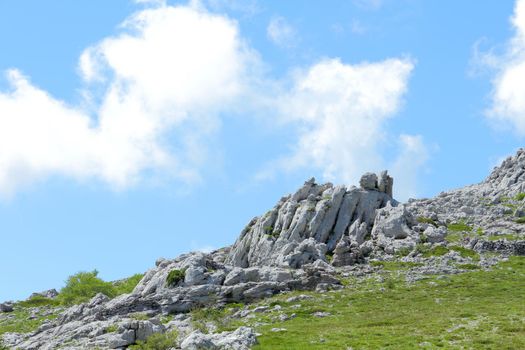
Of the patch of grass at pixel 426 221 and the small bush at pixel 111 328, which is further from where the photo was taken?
the patch of grass at pixel 426 221

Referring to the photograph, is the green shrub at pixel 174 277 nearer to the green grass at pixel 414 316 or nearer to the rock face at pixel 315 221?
the green grass at pixel 414 316

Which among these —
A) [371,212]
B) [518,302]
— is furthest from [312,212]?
[518,302]

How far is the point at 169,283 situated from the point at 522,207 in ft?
279

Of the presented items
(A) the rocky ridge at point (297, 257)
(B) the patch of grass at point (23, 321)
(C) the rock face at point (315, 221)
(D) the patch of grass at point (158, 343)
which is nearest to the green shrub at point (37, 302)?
(A) the rocky ridge at point (297, 257)

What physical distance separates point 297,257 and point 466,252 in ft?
96.8

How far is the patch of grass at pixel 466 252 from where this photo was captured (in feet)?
313

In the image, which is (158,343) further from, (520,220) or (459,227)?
(520,220)

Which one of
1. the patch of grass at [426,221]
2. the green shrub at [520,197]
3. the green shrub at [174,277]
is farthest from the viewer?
the green shrub at [520,197]

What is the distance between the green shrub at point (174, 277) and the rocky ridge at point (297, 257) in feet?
0.55

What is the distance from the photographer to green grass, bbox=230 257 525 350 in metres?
49.2

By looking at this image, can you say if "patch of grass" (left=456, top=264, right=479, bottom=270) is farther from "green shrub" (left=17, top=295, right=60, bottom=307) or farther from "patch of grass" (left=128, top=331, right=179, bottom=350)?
"green shrub" (left=17, top=295, right=60, bottom=307)

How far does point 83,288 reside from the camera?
124 metres

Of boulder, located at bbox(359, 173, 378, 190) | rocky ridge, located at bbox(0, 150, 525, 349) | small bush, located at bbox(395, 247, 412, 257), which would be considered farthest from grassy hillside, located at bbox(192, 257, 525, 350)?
boulder, located at bbox(359, 173, 378, 190)

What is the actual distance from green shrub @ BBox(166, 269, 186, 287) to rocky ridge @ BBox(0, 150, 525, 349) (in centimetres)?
17
